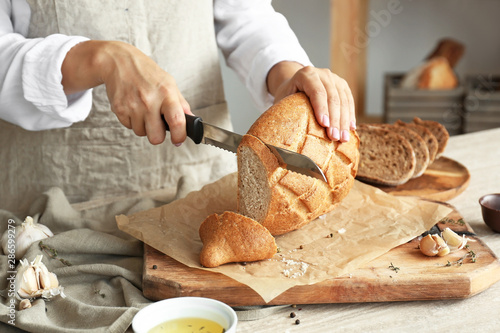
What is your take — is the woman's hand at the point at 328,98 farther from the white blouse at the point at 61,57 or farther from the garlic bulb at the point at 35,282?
the garlic bulb at the point at 35,282

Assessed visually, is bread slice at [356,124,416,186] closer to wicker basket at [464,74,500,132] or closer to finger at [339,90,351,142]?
finger at [339,90,351,142]

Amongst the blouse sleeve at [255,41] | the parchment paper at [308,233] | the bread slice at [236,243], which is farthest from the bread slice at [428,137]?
the bread slice at [236,243]

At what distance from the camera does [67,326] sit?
1.20 m

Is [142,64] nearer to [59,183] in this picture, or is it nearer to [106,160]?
[106,160]

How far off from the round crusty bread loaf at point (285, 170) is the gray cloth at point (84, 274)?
1.18ft

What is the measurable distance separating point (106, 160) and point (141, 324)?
3.53 ft

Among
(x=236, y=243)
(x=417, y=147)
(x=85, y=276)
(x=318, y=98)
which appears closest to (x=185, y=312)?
(x=236, y=243)

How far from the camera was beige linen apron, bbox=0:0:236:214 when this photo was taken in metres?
1.89

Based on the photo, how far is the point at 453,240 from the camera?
1474 millimetres

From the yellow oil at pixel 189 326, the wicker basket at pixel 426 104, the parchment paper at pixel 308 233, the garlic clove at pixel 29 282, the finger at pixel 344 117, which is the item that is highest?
the finger at pixel 344 117

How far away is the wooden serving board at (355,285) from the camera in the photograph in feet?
4.24

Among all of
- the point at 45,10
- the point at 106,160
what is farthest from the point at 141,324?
the point at 45,10

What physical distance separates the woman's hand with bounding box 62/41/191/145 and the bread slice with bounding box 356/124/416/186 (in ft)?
2.68

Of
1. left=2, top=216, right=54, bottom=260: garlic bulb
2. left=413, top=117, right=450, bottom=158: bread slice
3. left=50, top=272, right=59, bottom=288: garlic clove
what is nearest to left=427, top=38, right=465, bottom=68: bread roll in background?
left=413, top=117, right=450, bottom=158: bread slice
